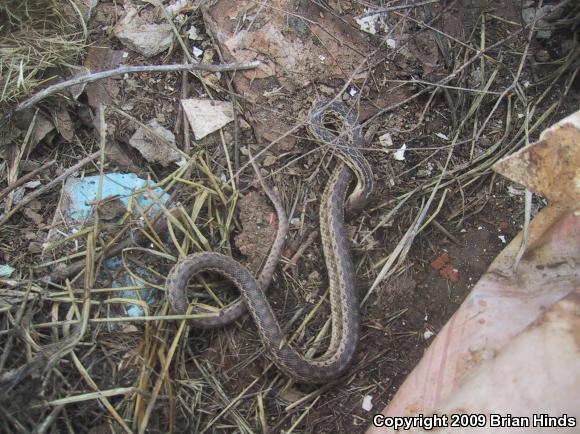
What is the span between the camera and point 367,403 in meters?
3.61

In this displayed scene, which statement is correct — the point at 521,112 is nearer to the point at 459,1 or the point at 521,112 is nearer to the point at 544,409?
the point at 459,1

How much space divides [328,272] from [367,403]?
0.86m

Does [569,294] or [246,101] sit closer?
[569,294]

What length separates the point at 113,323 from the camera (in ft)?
11.8

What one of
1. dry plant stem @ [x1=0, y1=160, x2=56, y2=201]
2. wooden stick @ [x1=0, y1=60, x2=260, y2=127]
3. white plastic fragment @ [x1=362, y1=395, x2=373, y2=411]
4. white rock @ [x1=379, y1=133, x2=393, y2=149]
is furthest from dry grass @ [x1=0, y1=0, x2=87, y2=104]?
white plastic fragment @ [x1=362, y1=395, x2=373, y2=411]

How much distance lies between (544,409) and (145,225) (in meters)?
2.48

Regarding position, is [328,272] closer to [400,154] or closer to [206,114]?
[400,154]

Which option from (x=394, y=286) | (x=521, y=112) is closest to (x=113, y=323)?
(x=394, y=286)

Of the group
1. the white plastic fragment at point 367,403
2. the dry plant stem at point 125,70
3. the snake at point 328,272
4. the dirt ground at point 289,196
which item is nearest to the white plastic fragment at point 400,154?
the dirt ground at point 289,196

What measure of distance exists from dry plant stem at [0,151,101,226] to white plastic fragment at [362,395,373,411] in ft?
7.47

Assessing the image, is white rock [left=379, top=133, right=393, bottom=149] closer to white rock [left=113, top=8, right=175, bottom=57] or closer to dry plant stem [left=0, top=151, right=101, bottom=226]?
white rock [left=113, top=8, right=175, bottom=57]

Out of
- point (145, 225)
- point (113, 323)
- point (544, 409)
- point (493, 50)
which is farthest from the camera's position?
point (493, 50)

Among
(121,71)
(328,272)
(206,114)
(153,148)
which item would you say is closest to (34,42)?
(121,71)

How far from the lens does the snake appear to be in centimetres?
360
